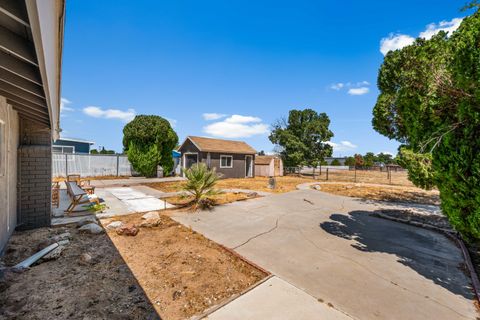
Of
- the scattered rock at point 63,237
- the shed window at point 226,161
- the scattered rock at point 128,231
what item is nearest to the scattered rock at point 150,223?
the scattered rock at point 128,231

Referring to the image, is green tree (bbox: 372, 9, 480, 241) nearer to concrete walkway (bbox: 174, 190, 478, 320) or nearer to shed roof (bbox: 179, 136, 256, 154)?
concrete walkway (bbox: 174, 190, 478, 320)

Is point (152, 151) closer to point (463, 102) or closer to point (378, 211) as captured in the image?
point (378, 211)

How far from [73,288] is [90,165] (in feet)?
62.4

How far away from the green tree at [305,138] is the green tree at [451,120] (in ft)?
69.7

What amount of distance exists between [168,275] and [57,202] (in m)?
7.43

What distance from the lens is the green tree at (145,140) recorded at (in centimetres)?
1788

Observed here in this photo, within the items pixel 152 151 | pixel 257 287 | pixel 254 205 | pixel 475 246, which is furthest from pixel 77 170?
pixel 475 246

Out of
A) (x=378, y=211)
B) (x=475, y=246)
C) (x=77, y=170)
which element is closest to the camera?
(x=475, y=246)

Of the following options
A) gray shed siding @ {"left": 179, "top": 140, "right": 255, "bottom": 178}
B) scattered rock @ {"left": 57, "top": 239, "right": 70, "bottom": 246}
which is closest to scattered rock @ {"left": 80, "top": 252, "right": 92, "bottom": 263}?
scattered rock @ {"left": 57, "top": 239, "right": 70, "bottom": 246}

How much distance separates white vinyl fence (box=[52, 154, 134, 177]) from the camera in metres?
17.3

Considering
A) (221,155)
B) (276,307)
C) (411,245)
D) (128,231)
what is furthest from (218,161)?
(276,307)

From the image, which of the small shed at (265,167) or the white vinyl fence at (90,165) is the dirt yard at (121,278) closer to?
the white vinyl fence at (90,165)

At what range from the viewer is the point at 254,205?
9.06m

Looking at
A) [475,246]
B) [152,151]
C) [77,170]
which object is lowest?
[475,246]
